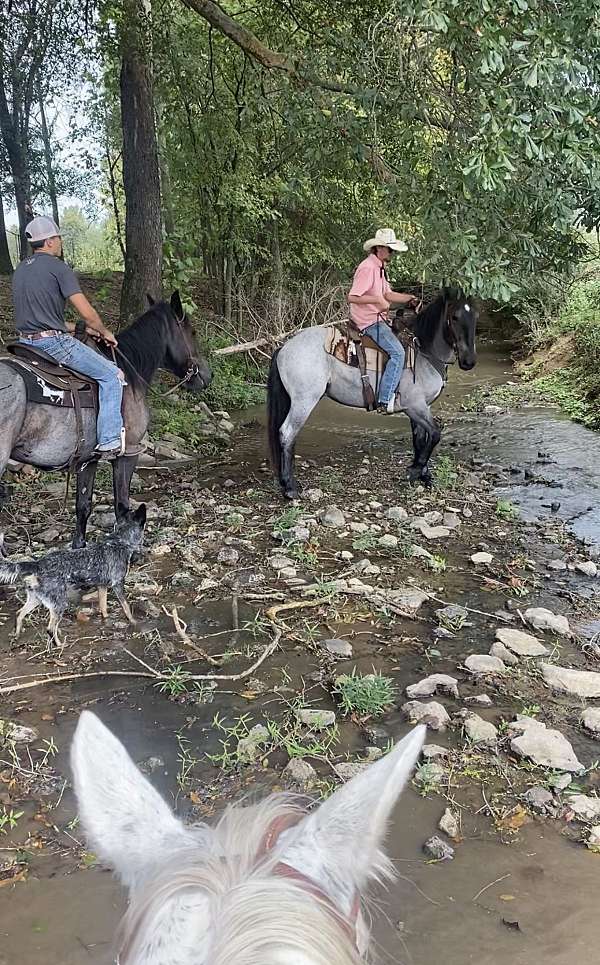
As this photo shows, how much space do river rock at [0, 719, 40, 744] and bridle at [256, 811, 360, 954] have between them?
277cm

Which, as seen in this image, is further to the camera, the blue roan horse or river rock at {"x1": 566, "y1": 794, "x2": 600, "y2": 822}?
Answer: the blue roan horse

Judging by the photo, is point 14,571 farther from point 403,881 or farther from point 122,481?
point 403,881

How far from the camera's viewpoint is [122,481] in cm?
601

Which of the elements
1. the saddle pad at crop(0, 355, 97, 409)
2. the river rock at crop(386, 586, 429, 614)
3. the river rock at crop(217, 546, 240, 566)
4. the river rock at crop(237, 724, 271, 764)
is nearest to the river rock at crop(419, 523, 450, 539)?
the river rock at crop(386, 586, 429, 614)

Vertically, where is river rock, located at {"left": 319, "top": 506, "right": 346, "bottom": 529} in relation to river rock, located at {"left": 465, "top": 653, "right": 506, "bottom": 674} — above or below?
above

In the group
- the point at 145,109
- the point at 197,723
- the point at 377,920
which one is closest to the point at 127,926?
the point at 377,920

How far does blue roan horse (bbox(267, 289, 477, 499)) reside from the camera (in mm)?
7555

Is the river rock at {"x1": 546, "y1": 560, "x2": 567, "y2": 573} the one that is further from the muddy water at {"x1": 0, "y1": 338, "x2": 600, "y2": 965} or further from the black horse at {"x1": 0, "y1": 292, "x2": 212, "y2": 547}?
the black horse at {"x1": 0, "y1": 292, "x2": 212, "y2": 547}

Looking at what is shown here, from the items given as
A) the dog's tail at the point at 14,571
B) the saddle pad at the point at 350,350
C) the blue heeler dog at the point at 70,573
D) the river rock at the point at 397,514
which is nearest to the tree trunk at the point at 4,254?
the saddle pad at the point at 350,350

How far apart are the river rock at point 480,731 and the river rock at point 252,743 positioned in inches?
41.7

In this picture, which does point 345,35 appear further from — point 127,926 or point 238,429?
point 127,926

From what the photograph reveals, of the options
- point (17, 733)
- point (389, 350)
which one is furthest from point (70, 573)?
point (389, 350)

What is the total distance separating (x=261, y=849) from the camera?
1131 millimetres

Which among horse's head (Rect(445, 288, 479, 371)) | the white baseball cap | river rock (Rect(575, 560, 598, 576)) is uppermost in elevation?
the white baseball cap
